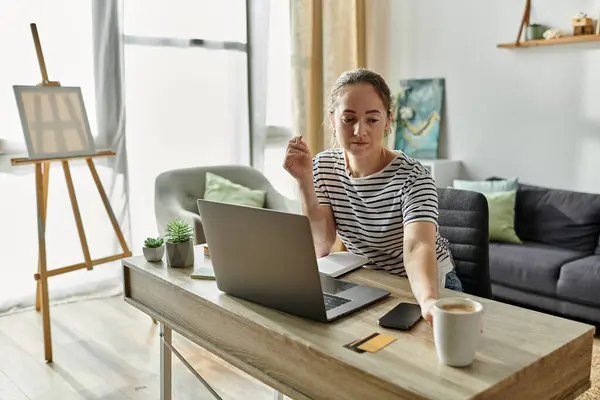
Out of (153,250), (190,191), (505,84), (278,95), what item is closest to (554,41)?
(505,84)

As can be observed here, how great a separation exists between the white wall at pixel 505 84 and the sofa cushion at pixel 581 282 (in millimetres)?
725

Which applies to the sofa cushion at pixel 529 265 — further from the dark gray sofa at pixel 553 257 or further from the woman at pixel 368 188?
the woman at pixel 368 188

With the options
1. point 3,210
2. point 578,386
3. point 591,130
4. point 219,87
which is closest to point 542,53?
point 591,130

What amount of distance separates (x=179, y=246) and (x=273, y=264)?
473 mm

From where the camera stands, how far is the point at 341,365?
102 centimetres

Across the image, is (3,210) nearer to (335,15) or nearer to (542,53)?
(335,15)

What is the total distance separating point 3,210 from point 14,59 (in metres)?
0.83

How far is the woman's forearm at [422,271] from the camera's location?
126cm

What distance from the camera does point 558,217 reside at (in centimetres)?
349

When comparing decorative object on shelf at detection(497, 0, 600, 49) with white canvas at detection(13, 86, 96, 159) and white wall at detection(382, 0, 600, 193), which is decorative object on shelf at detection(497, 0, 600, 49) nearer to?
white wall at detection(382, 0, 600, 193)

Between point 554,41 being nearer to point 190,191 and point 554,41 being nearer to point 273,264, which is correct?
point 190,191

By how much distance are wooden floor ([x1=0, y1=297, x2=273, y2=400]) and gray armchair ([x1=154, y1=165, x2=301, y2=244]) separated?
0.56m

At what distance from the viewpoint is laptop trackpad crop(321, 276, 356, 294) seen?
4.53 feet

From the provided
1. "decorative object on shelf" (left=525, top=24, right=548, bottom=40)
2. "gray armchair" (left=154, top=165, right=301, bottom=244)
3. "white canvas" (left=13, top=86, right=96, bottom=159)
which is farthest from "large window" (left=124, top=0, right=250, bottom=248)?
"decorative object on shelf" (left=525, top=24, right=548, bottom=40)
